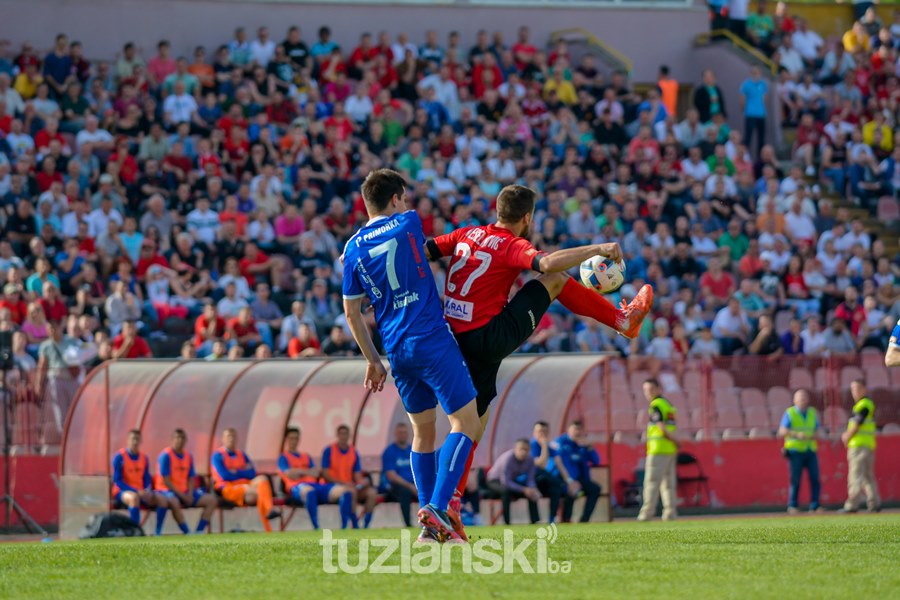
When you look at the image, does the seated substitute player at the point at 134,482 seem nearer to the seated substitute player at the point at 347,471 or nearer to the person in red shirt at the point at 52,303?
the seated substitute player at the point at 347,471

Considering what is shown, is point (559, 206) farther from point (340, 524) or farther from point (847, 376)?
point (340, 524)

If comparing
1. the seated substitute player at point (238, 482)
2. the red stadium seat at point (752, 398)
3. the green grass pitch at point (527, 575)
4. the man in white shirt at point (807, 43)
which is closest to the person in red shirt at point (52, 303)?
the seated substitute player at point (238, 482)

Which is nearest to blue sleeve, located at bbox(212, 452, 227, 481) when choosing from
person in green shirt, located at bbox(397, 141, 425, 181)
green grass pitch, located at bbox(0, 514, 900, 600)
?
person in green shirt, located at bbox(397, 141, 425, 181)

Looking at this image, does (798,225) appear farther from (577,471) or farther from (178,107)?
(178,107)

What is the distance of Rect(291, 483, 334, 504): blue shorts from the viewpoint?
1859 centimetres

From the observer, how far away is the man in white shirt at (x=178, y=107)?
24281 millimetres

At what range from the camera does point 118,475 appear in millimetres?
18328

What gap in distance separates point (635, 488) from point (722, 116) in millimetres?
10137

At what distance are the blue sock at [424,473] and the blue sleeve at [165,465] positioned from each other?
32.0 feet

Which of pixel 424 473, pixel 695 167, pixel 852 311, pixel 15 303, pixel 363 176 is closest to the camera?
pixel 424 473

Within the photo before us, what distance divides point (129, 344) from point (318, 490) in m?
3.55

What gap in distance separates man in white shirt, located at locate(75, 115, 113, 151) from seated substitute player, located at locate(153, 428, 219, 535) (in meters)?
6.35

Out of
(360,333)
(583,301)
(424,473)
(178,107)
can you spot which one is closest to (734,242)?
(178,107)

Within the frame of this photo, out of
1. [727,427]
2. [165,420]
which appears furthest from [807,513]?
[165,420]
